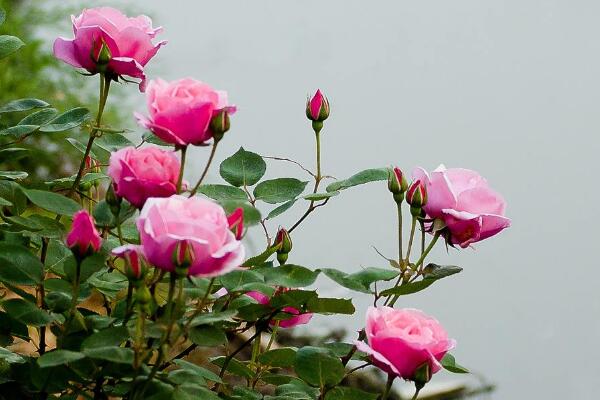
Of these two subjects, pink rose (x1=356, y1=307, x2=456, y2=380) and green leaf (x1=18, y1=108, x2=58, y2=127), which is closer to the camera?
pink rose (x1=356, y1=307, x2=456, y2=380)

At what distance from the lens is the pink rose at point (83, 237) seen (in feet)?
1.43

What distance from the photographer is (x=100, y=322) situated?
505 millimetres

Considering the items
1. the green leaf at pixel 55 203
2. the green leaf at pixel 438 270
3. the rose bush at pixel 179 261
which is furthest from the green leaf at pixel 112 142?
the green leaf at pixel 438 270

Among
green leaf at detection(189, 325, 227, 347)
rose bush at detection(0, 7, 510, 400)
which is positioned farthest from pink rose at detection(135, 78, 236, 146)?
green leaf at detection(189, 325, 227, 347)

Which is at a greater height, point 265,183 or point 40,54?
point 265,183

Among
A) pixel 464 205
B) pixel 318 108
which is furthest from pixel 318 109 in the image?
pixel 464 205

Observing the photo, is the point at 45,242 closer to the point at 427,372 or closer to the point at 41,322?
the point at 41,322

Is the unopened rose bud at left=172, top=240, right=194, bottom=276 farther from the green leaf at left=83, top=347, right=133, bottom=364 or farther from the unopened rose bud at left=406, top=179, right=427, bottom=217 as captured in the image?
the unopened rose bud at left=406, top=179, right=427, bottom=217

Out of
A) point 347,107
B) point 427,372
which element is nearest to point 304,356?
point 427,372

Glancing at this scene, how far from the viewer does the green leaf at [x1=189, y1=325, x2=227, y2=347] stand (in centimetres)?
47

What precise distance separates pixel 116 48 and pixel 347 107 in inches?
55.2

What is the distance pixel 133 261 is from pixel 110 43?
0.15 metres

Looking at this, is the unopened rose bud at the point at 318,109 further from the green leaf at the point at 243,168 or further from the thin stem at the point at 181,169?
the thin stem at the point at 181,169

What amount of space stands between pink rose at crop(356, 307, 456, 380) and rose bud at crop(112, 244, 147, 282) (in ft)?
0.38
